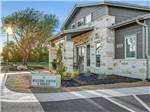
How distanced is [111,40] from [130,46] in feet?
7.14

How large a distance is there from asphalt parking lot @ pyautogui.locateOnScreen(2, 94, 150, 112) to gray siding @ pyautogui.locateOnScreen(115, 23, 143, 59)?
6085 mm

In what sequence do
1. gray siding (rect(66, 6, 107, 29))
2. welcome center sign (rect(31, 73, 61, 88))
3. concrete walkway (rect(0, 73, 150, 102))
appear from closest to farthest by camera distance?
concrete walkway (rect(0, 73, 150, 102)), welcome center sign (rect(31, 73, 61, 88)), gray siding (rect(66, 6, 107, 29))

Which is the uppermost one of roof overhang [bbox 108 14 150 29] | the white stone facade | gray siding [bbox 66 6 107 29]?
gray siding [bbox 66 6 107 29]

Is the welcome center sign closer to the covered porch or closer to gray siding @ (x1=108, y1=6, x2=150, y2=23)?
the covered porch

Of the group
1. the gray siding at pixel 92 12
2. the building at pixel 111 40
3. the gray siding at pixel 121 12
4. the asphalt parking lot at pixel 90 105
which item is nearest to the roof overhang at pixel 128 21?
the building at pixel 111 40

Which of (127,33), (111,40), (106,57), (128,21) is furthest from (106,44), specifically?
(128,21)

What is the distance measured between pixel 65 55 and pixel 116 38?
3699mm

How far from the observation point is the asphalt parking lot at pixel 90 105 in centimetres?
802

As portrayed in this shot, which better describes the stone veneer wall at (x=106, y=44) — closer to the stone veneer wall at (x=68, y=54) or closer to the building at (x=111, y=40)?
the building at (x=111, y=40)

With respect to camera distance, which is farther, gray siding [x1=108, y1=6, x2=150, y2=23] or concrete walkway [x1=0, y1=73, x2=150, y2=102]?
gray siding [x1=108, y1=6, x2=150, y2=23]

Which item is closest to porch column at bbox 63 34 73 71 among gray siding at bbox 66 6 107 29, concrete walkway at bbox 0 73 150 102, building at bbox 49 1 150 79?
building at bbox 49 1 150 79

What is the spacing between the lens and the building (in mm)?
15086

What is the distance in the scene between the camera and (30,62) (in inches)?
1848

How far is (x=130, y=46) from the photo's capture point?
1630cm
